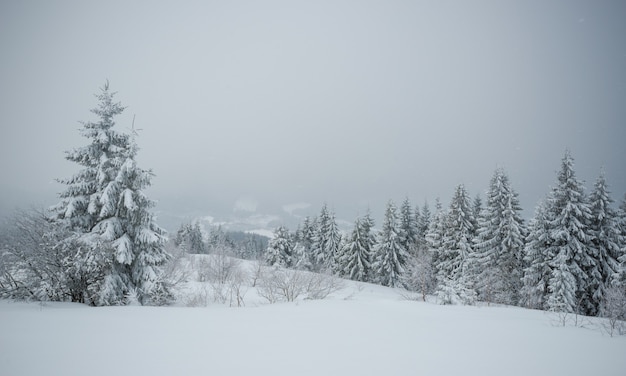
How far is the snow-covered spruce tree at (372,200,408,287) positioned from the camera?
35656mm

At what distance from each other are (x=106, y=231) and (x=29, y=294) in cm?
365

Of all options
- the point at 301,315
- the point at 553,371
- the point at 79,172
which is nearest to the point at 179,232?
the point at 79,172

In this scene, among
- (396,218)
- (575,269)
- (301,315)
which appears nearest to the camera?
(301,315)

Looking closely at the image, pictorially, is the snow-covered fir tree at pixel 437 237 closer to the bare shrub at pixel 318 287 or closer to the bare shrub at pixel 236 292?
the bare shrub at pixel 318 287

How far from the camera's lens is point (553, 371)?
15.4ft

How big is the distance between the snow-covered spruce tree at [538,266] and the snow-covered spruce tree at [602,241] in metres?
2.75

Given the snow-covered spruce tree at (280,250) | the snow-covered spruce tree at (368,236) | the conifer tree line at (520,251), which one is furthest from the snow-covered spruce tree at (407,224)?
the snow-covered spruce tree at (280,250)

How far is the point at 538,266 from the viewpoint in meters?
22.3

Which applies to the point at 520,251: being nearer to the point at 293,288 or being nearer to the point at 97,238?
the point at 293,288

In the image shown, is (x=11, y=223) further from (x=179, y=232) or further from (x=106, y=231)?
(x=179, y=232)

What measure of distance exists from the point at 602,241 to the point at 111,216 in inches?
1375

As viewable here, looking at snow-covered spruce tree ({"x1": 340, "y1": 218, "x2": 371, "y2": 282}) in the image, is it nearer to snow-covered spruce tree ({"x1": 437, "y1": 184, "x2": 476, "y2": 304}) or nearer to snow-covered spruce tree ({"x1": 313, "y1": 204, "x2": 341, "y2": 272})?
snow-covered spruce tree ({"x1": 313, "y1": 204, "x2": 341, "y2": 272})

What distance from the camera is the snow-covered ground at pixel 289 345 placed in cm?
446

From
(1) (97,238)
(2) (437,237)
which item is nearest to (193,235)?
(2) (437,237)
